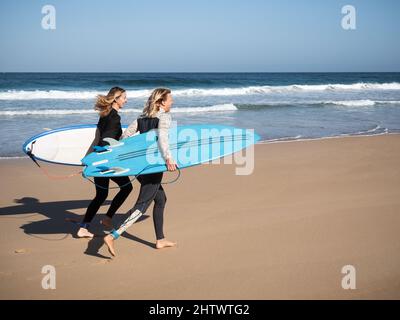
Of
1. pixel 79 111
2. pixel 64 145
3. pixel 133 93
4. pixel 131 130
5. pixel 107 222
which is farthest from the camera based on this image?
pixel 133 93

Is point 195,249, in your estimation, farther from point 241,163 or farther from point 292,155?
point 292,155

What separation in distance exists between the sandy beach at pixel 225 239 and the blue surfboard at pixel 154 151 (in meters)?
0.76

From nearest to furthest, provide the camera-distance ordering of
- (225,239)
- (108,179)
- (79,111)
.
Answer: (225,239), (108,179), (79,111)

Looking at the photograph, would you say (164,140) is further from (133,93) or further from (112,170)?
(133,93)

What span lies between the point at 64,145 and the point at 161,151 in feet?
6.31

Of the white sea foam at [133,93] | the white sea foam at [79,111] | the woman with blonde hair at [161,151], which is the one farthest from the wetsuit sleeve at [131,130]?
the white sea foam at [133,93]

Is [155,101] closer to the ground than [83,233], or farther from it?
farther from it

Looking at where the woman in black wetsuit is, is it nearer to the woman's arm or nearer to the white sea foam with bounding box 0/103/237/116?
the woman's arm

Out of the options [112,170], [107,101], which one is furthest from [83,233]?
[107,101]

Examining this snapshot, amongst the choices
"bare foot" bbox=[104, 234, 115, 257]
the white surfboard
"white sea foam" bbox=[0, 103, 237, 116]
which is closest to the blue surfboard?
"bare foot" bbox=[104, 234, 115, 257]

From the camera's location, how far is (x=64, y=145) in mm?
5359

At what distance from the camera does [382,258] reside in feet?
12.9

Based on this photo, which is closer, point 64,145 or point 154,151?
point 154,151
